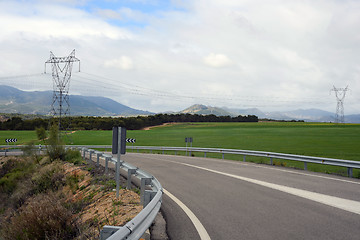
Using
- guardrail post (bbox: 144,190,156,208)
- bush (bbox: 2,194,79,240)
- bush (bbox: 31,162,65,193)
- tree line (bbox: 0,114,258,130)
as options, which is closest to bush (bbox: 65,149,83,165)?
bush (bbox: 31,162,65,193)

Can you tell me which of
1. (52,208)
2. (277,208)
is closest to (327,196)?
(277,208)

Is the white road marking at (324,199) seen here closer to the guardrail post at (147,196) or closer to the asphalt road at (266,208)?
the asphalt road at (266,208)

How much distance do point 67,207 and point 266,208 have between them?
5.68 m

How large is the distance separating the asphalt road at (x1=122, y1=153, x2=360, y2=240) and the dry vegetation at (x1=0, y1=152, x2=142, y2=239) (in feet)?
4.34

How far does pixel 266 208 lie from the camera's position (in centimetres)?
775

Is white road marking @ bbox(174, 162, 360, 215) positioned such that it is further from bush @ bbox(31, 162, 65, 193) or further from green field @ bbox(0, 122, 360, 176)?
bush @ bbox(31, 162, 65, 193)

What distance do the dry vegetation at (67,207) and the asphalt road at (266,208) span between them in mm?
1324

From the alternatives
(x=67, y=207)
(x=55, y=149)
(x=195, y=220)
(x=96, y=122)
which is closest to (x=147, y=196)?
(x=195, y=220)

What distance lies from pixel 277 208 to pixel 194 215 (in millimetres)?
2051

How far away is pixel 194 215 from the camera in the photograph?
731cm

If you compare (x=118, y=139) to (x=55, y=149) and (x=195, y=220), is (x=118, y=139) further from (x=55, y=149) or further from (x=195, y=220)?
(x=55, y=149)

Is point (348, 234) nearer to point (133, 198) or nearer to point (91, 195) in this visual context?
point (133, 198)

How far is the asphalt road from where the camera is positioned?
592 centimetres

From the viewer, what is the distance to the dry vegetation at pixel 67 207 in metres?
6.61
